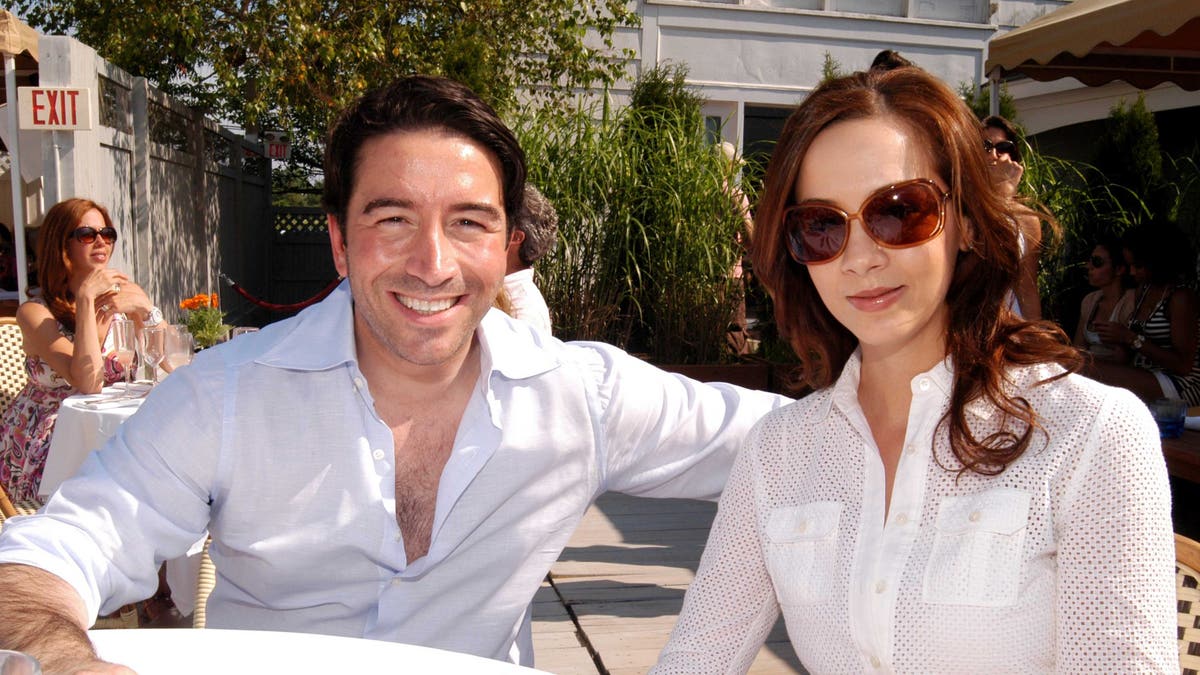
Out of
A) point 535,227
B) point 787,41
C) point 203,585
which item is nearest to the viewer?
point 203,585

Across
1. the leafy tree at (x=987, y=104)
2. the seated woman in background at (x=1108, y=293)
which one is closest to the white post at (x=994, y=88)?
the seated woman in background at (x=1108, y=293)

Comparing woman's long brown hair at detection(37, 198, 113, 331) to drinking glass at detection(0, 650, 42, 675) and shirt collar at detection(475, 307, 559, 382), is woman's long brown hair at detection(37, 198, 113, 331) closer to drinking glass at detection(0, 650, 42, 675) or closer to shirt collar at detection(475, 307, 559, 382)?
shirt collar at detection(475, 307, 559, 382)

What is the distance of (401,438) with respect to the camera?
5.65 ft

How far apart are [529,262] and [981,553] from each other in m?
3.08

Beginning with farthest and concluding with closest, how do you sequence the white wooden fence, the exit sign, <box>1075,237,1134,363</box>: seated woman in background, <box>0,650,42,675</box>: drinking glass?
1. the white wooden fence
2. the exit sign
3. <box>1075,237,1134,363</box>: seated woman in background
4. <box>0,650,42,675</box>: drinking glass

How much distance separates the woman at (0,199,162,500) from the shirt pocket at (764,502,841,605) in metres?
3.26

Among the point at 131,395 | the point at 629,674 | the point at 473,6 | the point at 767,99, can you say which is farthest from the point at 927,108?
the point at 767,99

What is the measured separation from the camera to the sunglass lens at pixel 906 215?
4.35ft

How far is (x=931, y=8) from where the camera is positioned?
13.6m

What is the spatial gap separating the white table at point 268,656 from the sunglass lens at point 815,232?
0.67m

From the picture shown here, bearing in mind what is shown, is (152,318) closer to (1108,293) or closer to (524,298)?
(524,298)

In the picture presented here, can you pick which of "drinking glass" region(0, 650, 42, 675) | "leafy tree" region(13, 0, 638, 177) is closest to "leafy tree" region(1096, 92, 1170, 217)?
"leafy tree" region(13, 0, 638, 177)

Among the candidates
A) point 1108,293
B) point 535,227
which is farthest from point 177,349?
point 1108,293

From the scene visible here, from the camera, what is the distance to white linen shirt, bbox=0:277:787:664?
1.56 m
